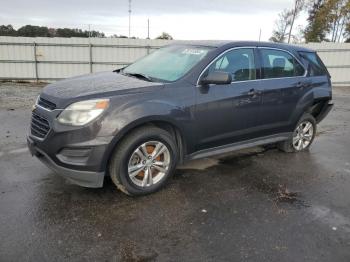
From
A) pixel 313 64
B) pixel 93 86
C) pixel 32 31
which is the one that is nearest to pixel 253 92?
pixel 313 64

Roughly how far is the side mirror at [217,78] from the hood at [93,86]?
0.60 meters

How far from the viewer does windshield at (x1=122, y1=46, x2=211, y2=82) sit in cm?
450

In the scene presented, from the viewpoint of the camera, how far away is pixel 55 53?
54.1 feet

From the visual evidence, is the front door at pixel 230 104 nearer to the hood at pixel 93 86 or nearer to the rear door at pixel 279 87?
the rear door at pixel 279 87

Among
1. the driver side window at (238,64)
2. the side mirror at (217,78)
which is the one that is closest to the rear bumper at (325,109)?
the driver side window at (238,64)

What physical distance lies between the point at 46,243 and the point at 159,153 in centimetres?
161

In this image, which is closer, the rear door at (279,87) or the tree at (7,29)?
the rear door at (279,87)

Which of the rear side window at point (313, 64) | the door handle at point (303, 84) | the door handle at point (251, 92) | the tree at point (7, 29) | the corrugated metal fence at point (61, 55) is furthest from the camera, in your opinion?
the tree at point (7, 29)

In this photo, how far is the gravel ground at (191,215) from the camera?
3086 millimetres

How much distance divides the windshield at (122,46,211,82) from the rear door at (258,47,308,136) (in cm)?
107

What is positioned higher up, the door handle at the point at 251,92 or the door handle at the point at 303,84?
the door handle at the point at 303,84

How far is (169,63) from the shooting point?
15.9ft

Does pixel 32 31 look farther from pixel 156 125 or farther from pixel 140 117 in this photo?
pixel 140 117

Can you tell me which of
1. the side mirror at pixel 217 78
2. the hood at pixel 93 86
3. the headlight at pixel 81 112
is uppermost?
the side mirror at pixel 217 78
